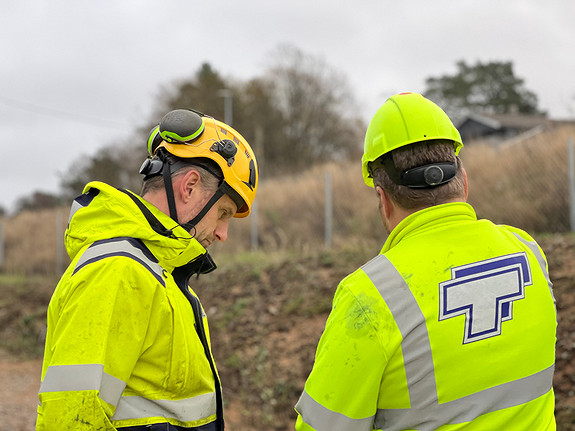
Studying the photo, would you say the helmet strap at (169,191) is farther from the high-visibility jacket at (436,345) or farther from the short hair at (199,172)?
the high-visibility jacket at (436,345)

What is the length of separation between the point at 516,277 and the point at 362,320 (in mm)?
542

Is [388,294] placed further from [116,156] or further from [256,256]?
[116,156]

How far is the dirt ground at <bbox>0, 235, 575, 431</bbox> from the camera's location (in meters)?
6.29

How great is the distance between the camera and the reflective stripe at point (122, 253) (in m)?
2.11

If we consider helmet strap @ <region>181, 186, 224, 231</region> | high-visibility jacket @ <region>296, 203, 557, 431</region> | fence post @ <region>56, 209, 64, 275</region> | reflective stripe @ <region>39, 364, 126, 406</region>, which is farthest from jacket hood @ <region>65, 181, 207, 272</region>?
fence post @ <region>56, 209, 64, 275</region>

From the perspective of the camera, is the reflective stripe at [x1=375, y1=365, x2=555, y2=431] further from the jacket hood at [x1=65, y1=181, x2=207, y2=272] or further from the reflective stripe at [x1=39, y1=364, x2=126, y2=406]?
the jacket hood at [x1=65, y1=181, x2=207, y2=272]

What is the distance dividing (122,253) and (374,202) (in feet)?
36.1

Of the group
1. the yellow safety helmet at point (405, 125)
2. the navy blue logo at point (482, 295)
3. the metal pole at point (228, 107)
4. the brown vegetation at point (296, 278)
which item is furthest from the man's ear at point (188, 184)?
the metal pole at point (228, 107)

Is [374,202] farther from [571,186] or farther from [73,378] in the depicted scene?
[73,378]

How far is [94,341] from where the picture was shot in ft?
6.45

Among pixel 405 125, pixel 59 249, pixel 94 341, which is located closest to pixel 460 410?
pixel 405 125

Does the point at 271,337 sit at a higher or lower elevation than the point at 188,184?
lower

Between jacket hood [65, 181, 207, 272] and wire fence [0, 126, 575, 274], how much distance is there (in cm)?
783

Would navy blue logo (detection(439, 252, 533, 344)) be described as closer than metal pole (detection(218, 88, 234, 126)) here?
Yes
